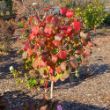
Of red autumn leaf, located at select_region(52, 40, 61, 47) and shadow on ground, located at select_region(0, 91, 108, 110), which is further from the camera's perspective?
shadow on ground, located at select_region(0, 91, 108, 110)

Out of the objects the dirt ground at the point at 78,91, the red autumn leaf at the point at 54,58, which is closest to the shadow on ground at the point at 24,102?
the dirt ground at the point at 78,91

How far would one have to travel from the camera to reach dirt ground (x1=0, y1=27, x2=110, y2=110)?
6.07m

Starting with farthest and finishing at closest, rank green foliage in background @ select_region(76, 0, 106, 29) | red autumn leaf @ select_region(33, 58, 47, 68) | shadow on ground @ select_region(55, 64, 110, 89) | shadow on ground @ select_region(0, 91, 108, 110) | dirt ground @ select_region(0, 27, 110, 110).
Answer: green foliage in background @ select_region(76, 0, 106, 29) → shadow on ground @ select_region(55, 64, 110, 89) → dirt ground @ select_region(0, 27, 110, 110) → shadow on ground @ select_region(0, 91, 108, 110) → red autumn leaf @ select_region(33, 58, 47, 68)

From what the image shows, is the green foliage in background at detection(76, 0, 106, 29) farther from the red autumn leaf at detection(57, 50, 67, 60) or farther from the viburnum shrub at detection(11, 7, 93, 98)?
the red autumn leaf at detection(57, 50, 67, 60)

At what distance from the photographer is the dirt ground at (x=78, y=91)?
607cm

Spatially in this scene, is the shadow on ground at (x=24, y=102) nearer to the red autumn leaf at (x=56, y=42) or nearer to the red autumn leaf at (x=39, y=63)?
the red autumn leaf at (x=39, y=63)

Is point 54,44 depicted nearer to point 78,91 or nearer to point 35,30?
point 35,30

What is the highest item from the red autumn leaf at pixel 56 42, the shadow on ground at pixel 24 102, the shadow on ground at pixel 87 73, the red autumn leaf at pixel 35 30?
the red autumn leaf at pixel 35 30

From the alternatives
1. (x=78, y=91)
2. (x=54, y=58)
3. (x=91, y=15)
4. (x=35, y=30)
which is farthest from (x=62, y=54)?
(x=91, y=15)

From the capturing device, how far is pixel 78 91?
6.72 m

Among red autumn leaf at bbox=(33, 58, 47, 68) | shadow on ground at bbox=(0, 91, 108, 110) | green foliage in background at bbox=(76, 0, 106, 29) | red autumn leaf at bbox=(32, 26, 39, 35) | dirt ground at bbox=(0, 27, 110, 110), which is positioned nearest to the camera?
red autumn leaf at bbox=(32, 26, 39, 35)

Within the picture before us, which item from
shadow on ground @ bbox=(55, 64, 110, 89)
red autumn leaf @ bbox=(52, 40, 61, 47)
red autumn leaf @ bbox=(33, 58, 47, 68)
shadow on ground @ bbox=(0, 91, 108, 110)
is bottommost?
shadow on ground @ bbox=(55, 64, 110, 89)

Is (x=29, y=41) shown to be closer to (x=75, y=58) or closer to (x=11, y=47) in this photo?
(x=75, y=58)

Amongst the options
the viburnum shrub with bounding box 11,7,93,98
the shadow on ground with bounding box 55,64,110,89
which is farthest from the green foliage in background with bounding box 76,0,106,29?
the viburnum shrub with bounding box 11,7,93,98
